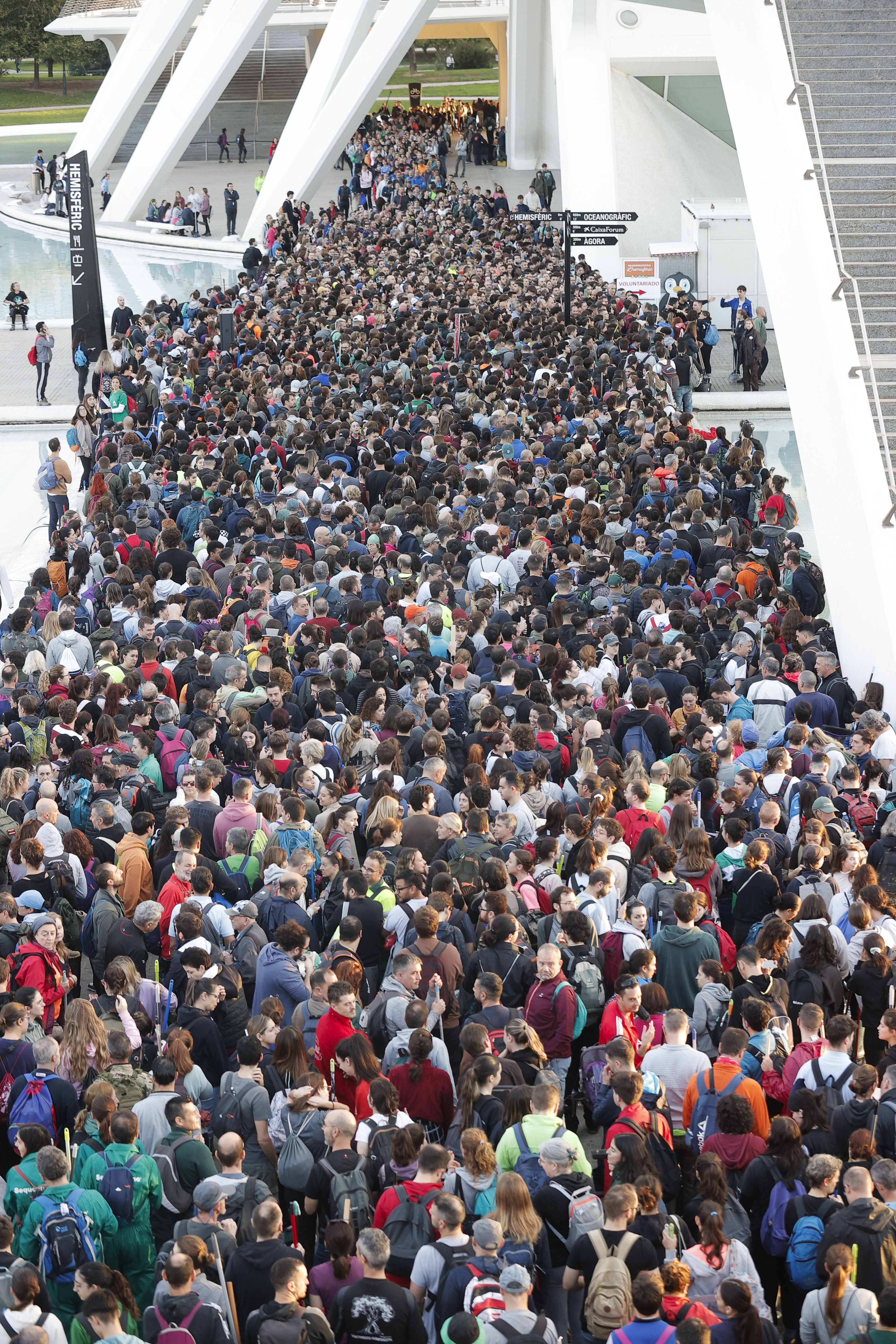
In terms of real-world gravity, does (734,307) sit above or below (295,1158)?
above

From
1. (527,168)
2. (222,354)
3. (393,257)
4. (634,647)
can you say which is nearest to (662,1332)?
(634,647)

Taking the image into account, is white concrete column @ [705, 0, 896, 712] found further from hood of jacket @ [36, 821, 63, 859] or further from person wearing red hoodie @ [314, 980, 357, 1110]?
hood of jacket @ [36, 821, 63, 859]

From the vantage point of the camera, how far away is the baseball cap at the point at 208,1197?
5812mm

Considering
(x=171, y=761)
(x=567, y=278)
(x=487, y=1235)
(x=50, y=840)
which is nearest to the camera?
(x=487, y=1235)

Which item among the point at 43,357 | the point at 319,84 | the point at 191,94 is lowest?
the point at 43,357

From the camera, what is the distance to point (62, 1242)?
588cm

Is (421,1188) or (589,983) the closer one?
(421,1188)

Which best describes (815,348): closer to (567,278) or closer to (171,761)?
(171,761)

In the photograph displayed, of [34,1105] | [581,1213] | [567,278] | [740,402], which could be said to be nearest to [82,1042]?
[34,1105]

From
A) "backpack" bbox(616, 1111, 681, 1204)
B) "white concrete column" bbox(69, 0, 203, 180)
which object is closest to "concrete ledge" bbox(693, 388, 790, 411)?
"backpack" bbox(616, 1111, 681, 1204)

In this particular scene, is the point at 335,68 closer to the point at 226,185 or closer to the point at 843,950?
the point at 226,185

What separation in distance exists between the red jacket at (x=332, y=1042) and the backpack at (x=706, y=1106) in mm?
1545

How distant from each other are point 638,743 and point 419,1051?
12.3ft

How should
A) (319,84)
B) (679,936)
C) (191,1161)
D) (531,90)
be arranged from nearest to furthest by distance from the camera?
1. (191,1161)
2. (679,936)
3. (319,84)
4. (531,90)
